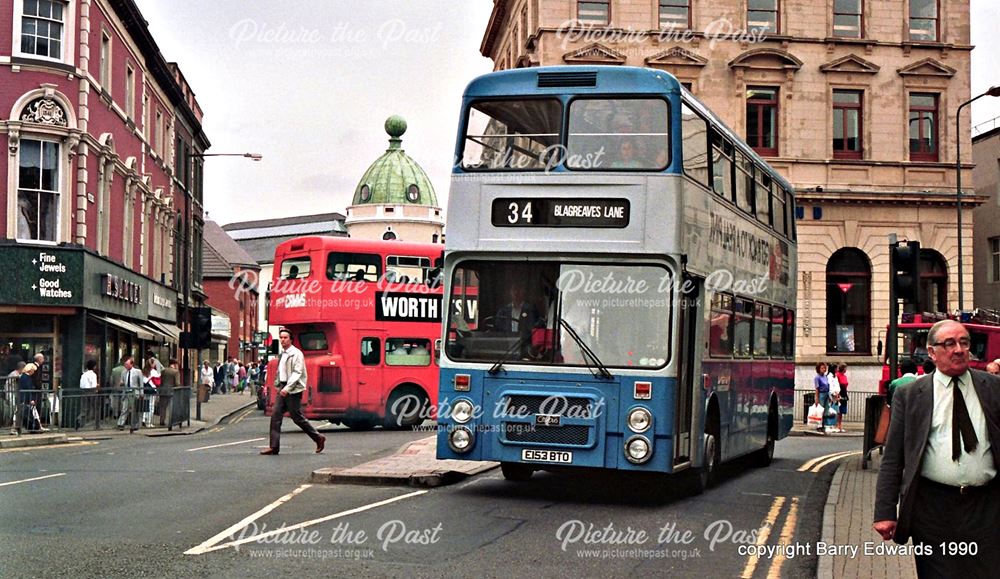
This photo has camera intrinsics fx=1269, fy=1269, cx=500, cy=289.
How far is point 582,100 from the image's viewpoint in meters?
13.1

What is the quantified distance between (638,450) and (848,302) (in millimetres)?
33286

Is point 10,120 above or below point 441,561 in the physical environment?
above

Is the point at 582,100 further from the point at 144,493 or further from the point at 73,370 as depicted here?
the point at 73,370

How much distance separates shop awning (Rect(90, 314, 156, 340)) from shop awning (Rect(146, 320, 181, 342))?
1.74 meters

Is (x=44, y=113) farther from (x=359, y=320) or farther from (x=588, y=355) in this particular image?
(x=588, y=355)

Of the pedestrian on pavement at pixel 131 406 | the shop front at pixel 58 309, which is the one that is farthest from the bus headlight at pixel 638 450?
the shop front at pixel 58 309

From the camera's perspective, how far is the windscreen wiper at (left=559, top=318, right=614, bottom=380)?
1249 centimetres

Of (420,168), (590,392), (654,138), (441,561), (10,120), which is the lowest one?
(441,561)

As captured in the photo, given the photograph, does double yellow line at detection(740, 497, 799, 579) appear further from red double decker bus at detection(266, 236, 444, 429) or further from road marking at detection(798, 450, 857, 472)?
red double decker bus at detection(266, 236, 444, 429)

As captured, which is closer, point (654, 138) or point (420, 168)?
point (654, 138)

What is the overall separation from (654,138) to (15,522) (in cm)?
695

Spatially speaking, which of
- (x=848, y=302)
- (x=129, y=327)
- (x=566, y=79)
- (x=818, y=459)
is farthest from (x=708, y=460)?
(x=848, y=302)

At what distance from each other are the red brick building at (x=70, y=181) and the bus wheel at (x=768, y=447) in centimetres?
1871

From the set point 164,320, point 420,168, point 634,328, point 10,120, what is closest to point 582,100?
point 634,328
